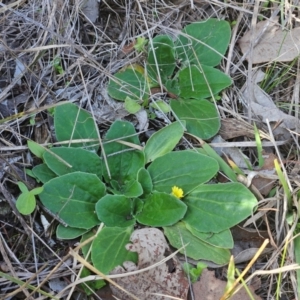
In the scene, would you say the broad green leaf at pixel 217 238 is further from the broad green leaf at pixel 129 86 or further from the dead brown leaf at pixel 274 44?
the dead brown leaf at pixel 274 44

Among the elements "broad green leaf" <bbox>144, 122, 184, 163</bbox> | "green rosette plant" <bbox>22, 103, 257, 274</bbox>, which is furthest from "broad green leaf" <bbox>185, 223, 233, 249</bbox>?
"broad green leaf" <bbox>144, 122, 184, 163</bbox>

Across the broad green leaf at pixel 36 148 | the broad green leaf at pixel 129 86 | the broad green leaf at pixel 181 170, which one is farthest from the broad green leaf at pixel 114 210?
the broad green leaf at pixel 129 86

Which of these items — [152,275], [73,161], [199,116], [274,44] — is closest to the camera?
[152,275]

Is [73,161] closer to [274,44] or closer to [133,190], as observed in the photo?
[133,190]

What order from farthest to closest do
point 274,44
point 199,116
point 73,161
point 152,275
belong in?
point 274,44 → point 199,116 → point 73,161 → point 152,275

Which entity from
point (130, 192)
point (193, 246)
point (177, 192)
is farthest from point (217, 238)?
point (130, 192)

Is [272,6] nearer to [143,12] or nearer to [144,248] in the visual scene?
[143,12]

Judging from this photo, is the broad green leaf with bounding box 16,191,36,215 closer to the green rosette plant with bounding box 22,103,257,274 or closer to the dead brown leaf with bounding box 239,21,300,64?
the green rosette plant with bounding box 22,103,257,274
